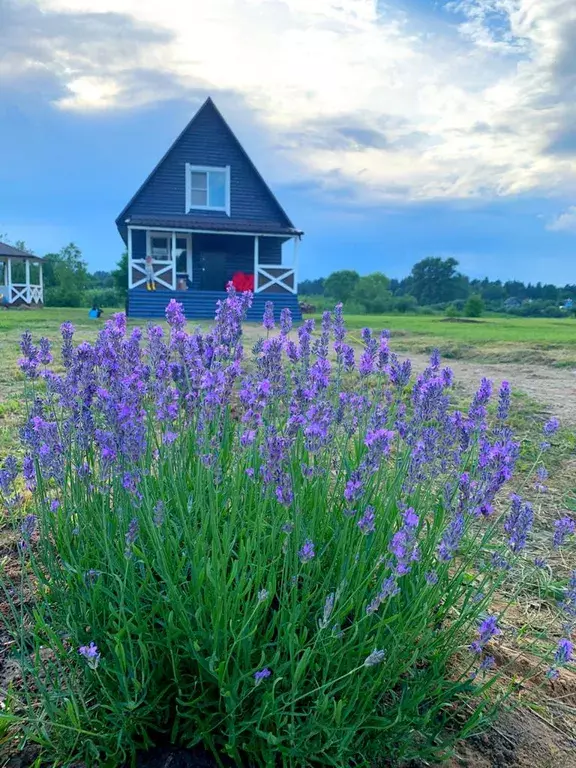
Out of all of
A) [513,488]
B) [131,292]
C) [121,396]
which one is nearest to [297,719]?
[121,396]

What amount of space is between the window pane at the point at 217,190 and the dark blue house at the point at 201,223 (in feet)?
0.11

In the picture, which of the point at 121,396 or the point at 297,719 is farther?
the point at 121,396

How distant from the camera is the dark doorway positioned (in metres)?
21.0

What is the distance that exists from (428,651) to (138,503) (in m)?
0.99

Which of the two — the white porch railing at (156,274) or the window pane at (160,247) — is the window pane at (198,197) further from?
the white porch railing at (156,274)

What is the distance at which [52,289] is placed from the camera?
1738 inches

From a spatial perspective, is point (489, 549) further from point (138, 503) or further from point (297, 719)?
point (138, 503)

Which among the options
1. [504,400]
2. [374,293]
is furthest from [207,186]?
[374,293]

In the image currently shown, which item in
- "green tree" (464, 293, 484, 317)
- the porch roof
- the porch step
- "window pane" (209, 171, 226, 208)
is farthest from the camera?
"green tree" (464, 293, 484, 317)

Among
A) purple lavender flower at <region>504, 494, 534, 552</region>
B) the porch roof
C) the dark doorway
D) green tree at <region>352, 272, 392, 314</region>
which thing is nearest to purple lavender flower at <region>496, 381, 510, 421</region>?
purple lavender flower at <region>504, 494, 534, 552</region>

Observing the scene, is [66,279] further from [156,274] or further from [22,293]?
[156,274]

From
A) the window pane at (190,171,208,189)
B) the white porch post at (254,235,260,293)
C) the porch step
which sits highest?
the window pane at (190,171,208,189)

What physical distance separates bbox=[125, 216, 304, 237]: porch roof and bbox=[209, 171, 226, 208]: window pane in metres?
0.72

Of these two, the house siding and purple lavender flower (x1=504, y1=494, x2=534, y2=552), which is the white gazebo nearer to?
the house siding
